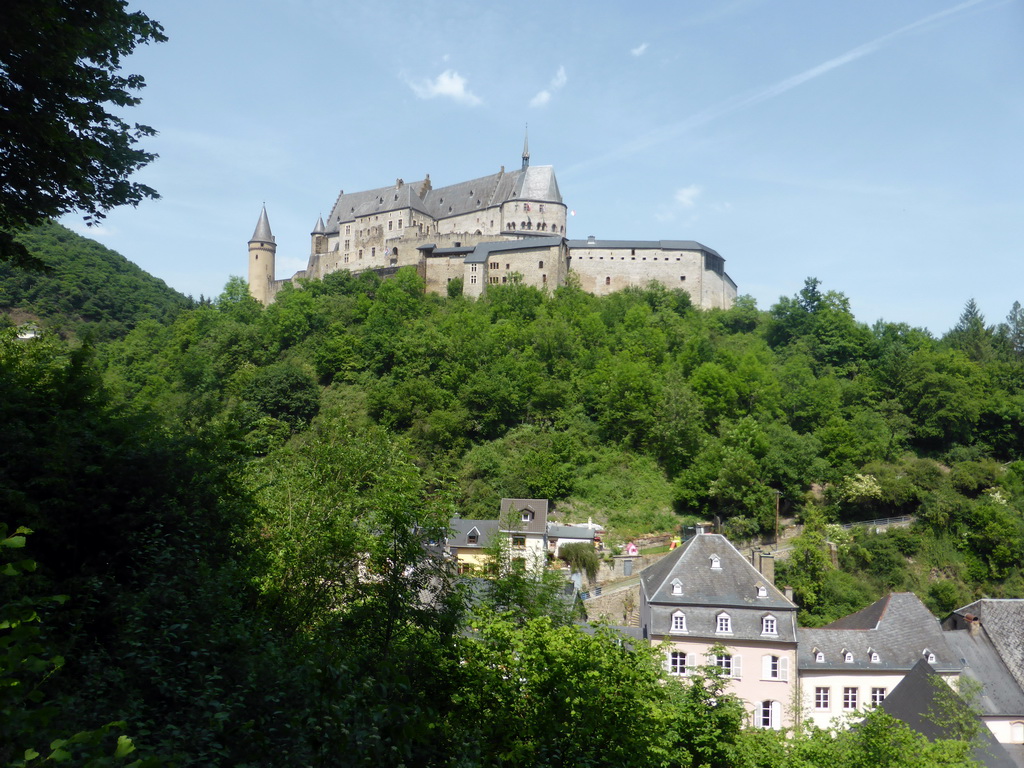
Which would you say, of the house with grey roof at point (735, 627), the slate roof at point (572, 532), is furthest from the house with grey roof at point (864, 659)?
the slate roof at point (572, 532)

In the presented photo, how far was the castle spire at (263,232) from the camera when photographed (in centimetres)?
7788

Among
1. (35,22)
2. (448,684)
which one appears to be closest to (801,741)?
(448,684)

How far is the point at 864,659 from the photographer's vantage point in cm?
2858

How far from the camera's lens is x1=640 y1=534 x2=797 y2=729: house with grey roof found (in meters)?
27.3

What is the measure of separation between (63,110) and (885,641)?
94.6ft

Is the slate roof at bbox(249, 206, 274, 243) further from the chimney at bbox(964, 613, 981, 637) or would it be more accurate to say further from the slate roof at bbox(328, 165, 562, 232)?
the chimney at bbox(964, 613, 981, 637)

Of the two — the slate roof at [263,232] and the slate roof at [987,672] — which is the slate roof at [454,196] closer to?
the slate roof at [263,232]

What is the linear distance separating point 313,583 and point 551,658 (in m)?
3.23

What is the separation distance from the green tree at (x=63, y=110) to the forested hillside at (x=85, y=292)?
5407 centimetres

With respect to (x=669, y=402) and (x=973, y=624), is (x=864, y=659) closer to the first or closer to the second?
(x=973, y=624)

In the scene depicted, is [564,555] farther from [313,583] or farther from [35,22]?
[35,22]

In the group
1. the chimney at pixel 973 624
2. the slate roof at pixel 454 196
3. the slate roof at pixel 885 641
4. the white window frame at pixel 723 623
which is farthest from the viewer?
the slate roof at pixel 454 196

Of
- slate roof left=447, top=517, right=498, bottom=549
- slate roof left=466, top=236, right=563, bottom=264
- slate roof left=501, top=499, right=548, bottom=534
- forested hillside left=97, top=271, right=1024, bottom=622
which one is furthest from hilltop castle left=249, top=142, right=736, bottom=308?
slate roof left=447, top=517, right=498, bottom=549

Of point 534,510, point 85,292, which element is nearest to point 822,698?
point 534,510
